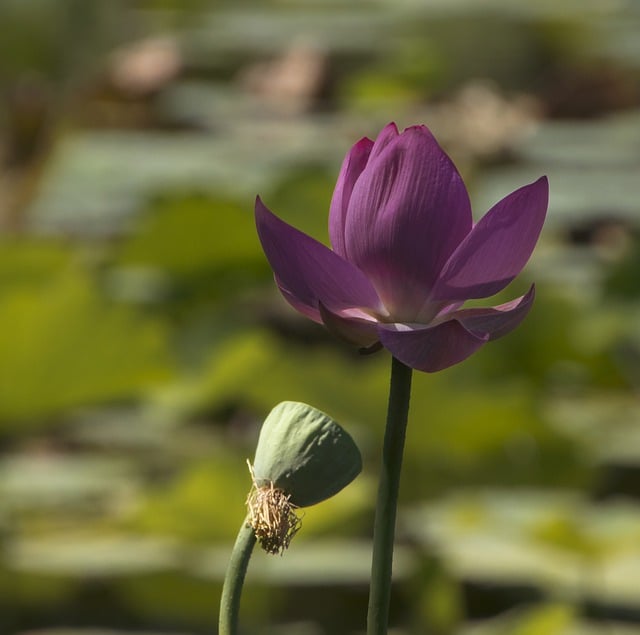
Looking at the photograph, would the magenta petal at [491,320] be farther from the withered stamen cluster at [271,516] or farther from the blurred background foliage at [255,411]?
the blurred background foliage at [255,411]

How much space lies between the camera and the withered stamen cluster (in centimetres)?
27

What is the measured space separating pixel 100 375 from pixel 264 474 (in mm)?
765

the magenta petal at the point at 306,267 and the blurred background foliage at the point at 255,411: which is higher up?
the blurred background foliage at the point at 255,411

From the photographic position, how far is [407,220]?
10.6 inches

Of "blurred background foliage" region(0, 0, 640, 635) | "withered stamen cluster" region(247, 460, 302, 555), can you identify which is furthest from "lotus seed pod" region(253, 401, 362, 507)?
"blurred background foliage" region(0, 0, 640, 635)

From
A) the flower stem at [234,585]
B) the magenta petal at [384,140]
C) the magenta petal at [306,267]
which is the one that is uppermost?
the magenta petal at [384,140]

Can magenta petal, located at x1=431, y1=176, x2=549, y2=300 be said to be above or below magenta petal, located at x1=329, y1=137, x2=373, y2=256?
below

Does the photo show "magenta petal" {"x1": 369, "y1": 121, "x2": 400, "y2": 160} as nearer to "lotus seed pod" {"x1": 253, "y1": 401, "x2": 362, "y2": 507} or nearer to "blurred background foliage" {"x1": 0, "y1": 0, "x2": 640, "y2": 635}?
"lotus seed pod" {"x1": 253, "y1": 401, "x2": 362, "y2": 507}

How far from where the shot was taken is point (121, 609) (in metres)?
0.96

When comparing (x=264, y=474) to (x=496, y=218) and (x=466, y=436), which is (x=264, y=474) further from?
(x=466, y=436)

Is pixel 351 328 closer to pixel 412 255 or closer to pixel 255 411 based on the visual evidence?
pixel 412 255

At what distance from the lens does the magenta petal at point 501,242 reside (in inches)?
10.3

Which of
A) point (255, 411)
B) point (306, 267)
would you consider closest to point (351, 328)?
point (306, 267)

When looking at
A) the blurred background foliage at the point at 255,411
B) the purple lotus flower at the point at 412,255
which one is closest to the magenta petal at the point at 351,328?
the purple lotus flower at the point at 412,255
